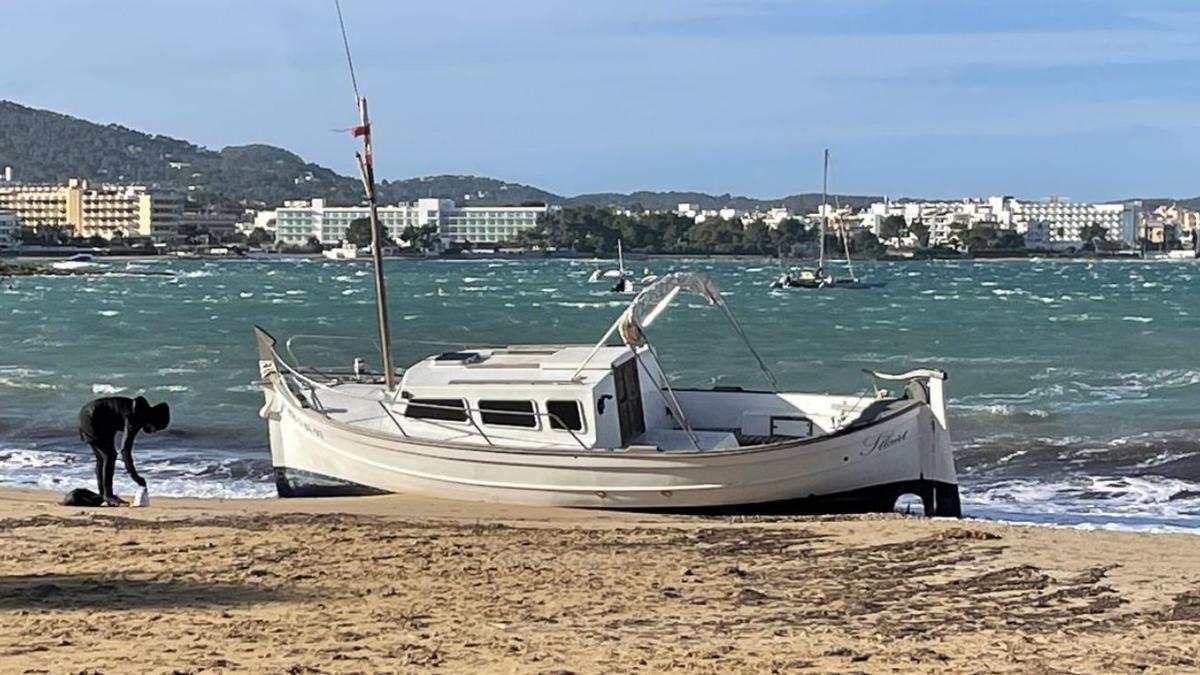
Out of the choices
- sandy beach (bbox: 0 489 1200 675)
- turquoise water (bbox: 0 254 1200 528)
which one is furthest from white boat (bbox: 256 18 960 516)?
turquoise water (bbox: 0 254 1200 528)

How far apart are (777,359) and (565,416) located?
33.5 meters

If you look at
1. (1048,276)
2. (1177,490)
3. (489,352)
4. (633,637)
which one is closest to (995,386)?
(1177,490)

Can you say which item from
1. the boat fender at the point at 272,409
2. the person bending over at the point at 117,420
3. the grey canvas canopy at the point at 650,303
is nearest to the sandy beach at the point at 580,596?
the person bending over at the point at 117,420

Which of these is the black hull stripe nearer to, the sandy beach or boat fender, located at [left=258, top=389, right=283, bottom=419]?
the sandy beach

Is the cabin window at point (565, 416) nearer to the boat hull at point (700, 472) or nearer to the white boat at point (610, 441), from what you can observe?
the white boat at point (610, 441)

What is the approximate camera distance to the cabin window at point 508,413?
17.9m

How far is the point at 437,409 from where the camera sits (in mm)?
18484

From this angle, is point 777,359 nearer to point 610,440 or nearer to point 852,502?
point 852,502

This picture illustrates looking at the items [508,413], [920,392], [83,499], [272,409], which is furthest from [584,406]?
[83,499]

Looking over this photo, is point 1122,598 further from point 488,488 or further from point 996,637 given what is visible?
point 488,488

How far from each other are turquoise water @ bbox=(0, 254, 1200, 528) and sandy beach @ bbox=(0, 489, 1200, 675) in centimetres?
636

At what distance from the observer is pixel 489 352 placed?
19.8 meters

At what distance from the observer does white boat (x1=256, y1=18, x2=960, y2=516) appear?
17.5 metres

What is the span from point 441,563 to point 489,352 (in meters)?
7.56
